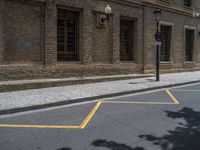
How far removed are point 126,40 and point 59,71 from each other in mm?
5868

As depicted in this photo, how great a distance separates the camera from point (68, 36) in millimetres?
13891

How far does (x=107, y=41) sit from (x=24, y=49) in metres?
5.19

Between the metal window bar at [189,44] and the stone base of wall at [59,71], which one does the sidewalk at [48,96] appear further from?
the metal window bar at [189,44]

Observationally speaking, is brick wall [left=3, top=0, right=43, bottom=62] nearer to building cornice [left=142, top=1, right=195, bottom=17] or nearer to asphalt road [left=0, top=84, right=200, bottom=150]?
asphalt road [left=0, top=84, right=200, bottom=150]

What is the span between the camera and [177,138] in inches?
205

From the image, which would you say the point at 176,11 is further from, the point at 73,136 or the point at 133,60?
the point at 73,136

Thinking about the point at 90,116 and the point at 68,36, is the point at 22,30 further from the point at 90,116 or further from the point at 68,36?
the point at 90,116

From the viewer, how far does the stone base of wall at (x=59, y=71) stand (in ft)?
37.8

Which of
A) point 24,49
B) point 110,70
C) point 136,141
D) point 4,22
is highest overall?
point 4,22

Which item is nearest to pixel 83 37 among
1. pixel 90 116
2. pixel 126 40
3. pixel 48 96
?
pixel 126 40

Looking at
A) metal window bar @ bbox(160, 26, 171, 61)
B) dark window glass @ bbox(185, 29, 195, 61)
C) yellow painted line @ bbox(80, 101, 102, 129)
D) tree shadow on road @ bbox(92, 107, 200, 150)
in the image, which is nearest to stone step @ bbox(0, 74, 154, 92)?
yellow painted line @ bbox(80, 101, 102, 129)

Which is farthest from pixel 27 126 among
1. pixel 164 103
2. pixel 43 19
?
pixel 43 19

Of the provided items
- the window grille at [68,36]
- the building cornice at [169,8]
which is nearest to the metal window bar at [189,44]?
the building cornice at [169,8]

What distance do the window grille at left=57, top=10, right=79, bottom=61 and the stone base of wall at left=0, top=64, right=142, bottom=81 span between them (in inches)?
27.4
